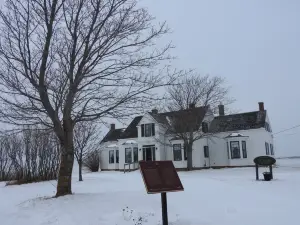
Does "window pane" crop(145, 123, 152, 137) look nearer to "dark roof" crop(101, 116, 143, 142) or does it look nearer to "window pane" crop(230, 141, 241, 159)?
"dark roof" crop(101, 116, 143, 142)

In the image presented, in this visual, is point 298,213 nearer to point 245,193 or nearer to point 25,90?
point 245,193

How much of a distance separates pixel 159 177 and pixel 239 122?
30736 millimetres

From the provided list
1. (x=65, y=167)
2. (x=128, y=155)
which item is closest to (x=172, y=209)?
(x=65, y=167)

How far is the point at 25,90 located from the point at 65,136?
229 cm

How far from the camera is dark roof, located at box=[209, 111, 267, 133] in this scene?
35.7m

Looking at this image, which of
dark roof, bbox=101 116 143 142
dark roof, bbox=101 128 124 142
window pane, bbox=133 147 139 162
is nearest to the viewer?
window pane, bbox=133 147 139 162

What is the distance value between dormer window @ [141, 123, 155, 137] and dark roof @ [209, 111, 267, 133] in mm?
6359

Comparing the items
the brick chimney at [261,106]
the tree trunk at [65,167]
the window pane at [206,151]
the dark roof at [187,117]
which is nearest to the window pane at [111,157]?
the window pane at [206,151]

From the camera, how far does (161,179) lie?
748 centimetres

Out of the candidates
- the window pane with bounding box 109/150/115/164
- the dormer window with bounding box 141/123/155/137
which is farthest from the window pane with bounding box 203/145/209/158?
the window pane with bounding box 109/150/115/164

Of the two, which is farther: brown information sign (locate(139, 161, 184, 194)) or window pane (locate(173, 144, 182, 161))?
window pane (locate(173, 144, 182, 161))

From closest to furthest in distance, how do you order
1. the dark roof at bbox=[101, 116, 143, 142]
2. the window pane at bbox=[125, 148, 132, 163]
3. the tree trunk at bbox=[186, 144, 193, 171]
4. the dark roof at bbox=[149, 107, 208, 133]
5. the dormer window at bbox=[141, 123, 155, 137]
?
the dark roof at bbox=[149, 107, 208, 133], the tree trunk at bbox=[186, 144, 193, 171], the dormer window at bbox=[141, 123, 155, 137], the window pane at bbox=[125, 148, 132, 163], the dark roof at bbox=[101, 116, 143, 142]

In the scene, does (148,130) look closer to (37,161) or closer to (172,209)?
(37,161)

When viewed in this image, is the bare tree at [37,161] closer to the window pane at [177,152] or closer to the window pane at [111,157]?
the window pane at [177,152]
